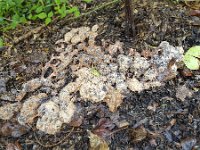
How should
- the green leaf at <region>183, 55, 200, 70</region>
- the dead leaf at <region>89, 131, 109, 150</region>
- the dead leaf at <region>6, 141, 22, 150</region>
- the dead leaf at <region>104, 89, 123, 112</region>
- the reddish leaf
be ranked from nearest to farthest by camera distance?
1. the dead leaf at <region>89, 131, 109, 150</region>
2. the dead leaf at <region>6, 141, 22, 150</region>
3. the dead leaf at <region>104, 89, 123, 112</region>
4. the green leaf at <region>183, 55, 200, 70</region>
5. the reddish leaf

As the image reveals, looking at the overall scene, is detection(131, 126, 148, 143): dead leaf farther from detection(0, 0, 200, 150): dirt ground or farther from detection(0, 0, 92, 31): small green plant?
detection(0, 0, 92, 31): small green plant

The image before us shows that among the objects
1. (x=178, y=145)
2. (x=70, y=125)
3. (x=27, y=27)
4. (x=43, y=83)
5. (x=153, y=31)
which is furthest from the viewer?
(x=27, y=27)

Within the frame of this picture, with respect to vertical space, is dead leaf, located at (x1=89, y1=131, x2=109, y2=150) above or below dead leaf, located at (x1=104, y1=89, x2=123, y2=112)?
below

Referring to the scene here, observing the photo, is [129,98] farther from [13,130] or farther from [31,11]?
[31,11]

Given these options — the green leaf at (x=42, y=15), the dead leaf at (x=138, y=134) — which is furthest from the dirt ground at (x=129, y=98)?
the green leaf at (x=42, y=15)

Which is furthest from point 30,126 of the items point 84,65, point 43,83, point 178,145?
point 178,145

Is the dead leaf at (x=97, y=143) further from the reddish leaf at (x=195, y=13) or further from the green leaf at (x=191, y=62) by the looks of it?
the reddish leaf at (x=195, y=13)

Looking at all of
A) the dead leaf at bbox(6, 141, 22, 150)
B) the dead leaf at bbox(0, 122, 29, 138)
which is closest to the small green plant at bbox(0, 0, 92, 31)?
the dead leaf at bbox(0, 122, 29, 138)

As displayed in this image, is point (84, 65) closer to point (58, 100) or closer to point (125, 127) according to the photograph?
point (58, 100)
